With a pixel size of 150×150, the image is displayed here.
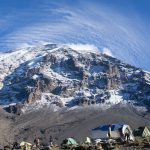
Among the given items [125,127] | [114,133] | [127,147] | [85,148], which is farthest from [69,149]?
[125,127]

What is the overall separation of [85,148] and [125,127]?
180 feet

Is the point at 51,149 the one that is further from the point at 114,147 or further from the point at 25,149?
the point at 114,147

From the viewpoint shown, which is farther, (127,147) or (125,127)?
(125,127)

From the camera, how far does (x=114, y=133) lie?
84.4m

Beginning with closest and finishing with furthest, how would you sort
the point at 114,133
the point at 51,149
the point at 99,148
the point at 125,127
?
the point at 99,148, the point at 51,149, the point at 114,133, the point at 125,127

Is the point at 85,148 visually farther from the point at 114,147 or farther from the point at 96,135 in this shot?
the point at 96,135

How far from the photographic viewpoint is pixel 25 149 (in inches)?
1667

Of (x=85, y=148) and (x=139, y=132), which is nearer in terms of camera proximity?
(x=85, y=148)

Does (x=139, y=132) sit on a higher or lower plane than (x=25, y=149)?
higher

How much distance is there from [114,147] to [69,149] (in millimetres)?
3793

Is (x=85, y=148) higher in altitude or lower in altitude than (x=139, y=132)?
lower

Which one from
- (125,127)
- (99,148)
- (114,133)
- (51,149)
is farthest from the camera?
(125,127)

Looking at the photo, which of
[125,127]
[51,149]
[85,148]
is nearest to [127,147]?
[85,148]

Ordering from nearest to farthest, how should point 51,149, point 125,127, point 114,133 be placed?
point 51,149 < point 114,133 < point 125,127
